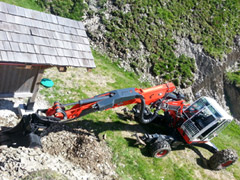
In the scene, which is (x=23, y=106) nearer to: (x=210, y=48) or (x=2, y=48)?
(x=2, y=48)

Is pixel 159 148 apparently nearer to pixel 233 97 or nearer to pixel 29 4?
pixel 29 4

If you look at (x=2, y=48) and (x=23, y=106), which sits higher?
(x=2, y=48)

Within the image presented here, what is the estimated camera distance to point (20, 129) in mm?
8047

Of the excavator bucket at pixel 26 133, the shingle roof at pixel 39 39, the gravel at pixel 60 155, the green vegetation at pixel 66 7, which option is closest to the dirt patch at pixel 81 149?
the gravel at pixel 60 155

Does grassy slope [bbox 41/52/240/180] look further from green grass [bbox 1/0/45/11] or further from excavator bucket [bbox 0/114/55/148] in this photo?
green grass [bbox 1/0/45/11]

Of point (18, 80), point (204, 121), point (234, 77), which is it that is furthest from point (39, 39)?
point (234, 77)

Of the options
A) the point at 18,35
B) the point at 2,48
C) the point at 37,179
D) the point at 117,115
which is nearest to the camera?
the point at 37,179

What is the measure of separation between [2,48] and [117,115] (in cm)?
576

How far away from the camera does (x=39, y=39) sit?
821 centimetres

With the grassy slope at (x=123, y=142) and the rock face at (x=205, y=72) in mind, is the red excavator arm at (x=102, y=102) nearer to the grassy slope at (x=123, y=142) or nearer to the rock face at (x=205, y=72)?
the grassy slope at (x=123, y=142)

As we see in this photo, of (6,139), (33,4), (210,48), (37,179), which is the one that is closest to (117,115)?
(6,139)

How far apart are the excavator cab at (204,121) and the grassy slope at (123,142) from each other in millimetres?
1167

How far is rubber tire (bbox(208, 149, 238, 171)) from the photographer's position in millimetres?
9875

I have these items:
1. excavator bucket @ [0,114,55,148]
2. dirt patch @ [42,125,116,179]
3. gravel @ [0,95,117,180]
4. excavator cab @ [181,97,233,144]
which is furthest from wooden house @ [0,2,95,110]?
excavator cab @ [181,97,233,144]
